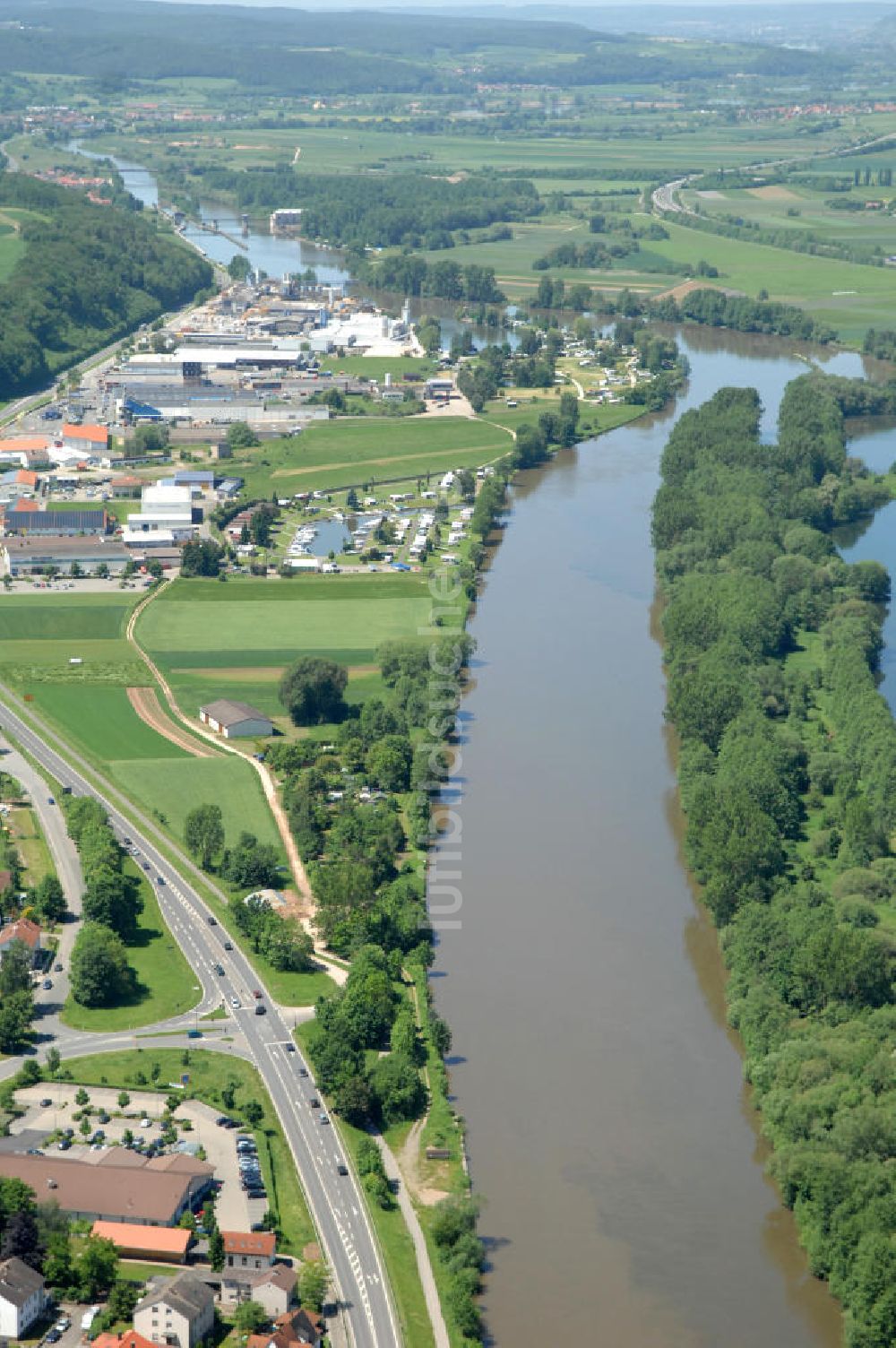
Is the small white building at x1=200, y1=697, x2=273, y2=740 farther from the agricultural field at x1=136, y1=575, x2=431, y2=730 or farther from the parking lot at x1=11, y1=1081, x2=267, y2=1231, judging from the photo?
the parking lot at x1=11, y1=1081, x2=267, y2=1231

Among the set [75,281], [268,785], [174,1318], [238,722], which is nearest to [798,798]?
[268,785]

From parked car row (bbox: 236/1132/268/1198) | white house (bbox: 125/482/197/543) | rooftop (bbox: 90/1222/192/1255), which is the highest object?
white house (bbox: 125/482/197/543)

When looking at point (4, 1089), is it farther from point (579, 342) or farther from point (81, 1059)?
point (579, 342)

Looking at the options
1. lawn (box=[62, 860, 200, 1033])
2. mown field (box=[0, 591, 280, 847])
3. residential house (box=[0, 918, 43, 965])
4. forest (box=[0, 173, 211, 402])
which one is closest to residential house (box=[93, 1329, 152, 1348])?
lawn (box=[62, 860, 200, 1033])

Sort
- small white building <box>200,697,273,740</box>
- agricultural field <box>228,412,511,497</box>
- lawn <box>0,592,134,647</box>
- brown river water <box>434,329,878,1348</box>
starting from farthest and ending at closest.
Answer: agricultural field <box>228,412,511,497</box> < lawn <box>0,592,134,647</box> < small white building <box>200,697,273,740</box> < brown river water <box>434,329,878,1348</box>

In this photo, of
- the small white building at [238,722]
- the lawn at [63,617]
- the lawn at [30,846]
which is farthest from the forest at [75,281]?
the lawn at [30,846]

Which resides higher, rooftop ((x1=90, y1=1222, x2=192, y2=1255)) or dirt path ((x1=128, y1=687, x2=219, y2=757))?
rooftop ((x1=90, y1=1222, x2=192, y2=1255))

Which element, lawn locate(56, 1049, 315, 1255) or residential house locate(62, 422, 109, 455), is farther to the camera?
residential house locate(62, 422, 109, 455)

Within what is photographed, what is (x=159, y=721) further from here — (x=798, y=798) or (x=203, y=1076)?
(x=203, y=1076)

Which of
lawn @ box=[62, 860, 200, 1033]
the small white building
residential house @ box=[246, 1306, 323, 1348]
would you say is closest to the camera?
residential house @ box=[246, 1306, 323, 1348]
